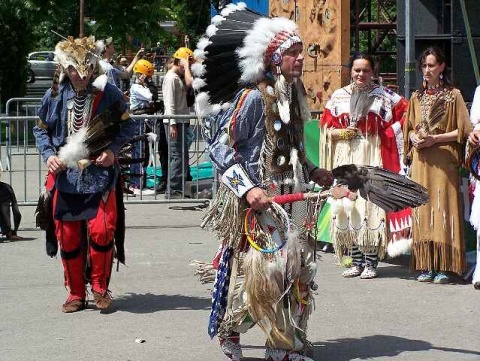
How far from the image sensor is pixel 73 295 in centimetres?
748

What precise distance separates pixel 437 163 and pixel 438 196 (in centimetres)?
27

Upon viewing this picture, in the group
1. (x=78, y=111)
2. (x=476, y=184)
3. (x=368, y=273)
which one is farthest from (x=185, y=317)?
(x=476, y=184)

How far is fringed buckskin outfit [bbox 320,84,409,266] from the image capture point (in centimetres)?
857

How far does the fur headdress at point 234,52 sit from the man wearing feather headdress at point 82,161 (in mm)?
1534

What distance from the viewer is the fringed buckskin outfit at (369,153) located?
8.57 metres

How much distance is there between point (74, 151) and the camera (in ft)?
23.7

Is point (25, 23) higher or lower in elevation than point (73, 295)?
higher

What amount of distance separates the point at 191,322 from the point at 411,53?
3.99 metres

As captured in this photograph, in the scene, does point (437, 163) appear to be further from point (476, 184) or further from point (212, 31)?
point (212, 31)

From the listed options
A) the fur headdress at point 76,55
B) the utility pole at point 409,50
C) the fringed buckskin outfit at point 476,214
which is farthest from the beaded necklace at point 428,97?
the fur headdress at point 76,55

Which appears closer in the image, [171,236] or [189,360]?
[189,360]

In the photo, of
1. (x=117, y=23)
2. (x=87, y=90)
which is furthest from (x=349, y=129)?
(x=117, y=23)

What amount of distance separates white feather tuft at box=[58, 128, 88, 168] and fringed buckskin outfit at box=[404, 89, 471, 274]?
8.85ft

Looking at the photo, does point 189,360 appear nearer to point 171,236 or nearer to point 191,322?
point 191,322
